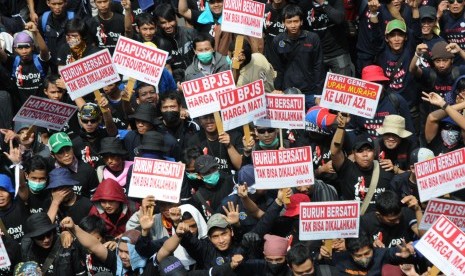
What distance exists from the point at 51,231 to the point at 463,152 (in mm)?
3894

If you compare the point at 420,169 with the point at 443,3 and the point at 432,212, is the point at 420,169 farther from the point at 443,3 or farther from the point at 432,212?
the point at 443,3

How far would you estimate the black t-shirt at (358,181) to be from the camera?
15.2m

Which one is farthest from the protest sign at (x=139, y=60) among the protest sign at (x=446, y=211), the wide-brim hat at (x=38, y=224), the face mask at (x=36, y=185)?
the protest sign at (x=446, y=211)

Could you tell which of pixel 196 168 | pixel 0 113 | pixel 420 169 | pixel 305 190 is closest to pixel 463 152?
pixel 420 169

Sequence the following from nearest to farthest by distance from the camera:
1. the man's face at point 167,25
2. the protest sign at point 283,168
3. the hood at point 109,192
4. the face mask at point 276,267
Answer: the face mask at point 276,267, the protest sign at point 283,168, the hood at point 109,192, the man's face at point 167,25

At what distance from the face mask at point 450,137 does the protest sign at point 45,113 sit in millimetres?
3834

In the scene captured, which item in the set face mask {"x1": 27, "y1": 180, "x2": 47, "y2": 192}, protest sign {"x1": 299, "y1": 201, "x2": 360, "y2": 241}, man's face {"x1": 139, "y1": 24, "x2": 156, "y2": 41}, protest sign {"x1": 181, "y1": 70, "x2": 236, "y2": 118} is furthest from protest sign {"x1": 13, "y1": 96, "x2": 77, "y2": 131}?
protest sign {"x1": 299, "y1": 201, "x2": 360, "y2": 241}

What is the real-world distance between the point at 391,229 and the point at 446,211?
708 mm

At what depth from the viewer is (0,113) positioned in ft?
55.7

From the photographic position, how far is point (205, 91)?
619 inches

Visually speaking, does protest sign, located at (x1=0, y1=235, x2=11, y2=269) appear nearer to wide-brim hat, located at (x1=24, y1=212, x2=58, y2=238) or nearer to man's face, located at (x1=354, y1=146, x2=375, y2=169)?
wide-brim hat, located at (x1=24, y1=212, x2=58, y2=238)

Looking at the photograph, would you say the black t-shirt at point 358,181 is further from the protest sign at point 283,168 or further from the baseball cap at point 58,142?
the baseball cap at point 58,142

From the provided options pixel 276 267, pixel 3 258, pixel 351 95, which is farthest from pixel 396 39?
pixel 3 258

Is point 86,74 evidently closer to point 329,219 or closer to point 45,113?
point 45,113
